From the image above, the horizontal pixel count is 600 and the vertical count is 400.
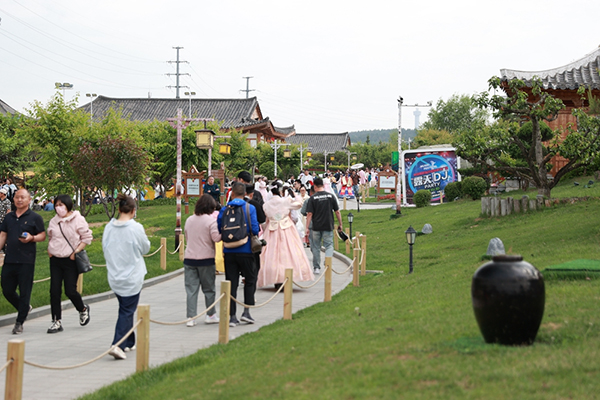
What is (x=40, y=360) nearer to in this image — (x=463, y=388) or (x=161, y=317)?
(x=161, y=317)

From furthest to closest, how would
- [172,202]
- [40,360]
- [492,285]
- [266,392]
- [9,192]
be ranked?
[172,202] → [9,192] → [40,360] → [492,285] → [266,392]

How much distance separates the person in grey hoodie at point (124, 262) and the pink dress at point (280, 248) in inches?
182

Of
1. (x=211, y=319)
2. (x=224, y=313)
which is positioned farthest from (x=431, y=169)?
(x=224, y=313)

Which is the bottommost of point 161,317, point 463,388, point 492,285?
point 161,317

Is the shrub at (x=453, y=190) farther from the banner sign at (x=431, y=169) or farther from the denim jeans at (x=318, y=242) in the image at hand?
the denim jeans at (x=318, y=242)

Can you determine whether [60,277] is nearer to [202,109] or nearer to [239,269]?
[239,269]

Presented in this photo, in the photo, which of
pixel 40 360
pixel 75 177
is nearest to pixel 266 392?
pixel 40 360

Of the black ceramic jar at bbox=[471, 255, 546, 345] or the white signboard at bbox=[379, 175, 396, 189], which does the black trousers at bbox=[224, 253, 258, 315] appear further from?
the white signboard at bbox=[379, 175, 396, 189]

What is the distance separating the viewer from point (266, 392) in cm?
506

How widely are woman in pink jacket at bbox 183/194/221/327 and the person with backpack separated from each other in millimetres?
169

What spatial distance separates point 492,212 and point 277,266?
30.0 ft

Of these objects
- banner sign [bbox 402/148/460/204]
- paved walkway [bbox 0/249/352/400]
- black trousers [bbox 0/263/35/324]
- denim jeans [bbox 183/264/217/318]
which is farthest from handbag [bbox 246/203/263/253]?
banner sign [bbox 402/148/460/204]

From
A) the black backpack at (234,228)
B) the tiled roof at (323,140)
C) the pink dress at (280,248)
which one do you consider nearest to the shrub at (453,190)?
the pink dress at (280,248)

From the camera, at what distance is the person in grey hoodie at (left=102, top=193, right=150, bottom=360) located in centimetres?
756
